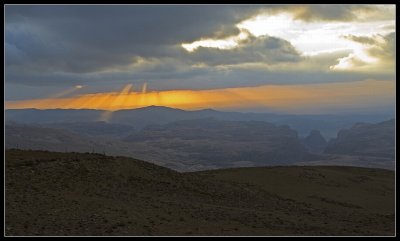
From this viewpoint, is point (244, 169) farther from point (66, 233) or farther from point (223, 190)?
point (66, 233)

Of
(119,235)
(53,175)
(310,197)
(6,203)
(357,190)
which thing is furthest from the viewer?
(357,190)

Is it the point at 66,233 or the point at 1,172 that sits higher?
the point at 1,172

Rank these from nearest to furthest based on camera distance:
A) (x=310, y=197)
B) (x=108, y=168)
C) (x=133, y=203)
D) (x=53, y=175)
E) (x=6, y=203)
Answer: (x=6, y=203) → (x=133, y=203) → (x=53, y=175) → (x=108, y=168) → (x=310, y=197)

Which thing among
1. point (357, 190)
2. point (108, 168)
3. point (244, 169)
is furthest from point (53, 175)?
point (357, 190)

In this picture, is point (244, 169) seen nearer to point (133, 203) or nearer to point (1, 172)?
point (133, 203)

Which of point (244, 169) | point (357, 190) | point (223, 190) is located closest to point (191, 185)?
point (223, 190)

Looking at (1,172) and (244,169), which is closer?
(1,172)
